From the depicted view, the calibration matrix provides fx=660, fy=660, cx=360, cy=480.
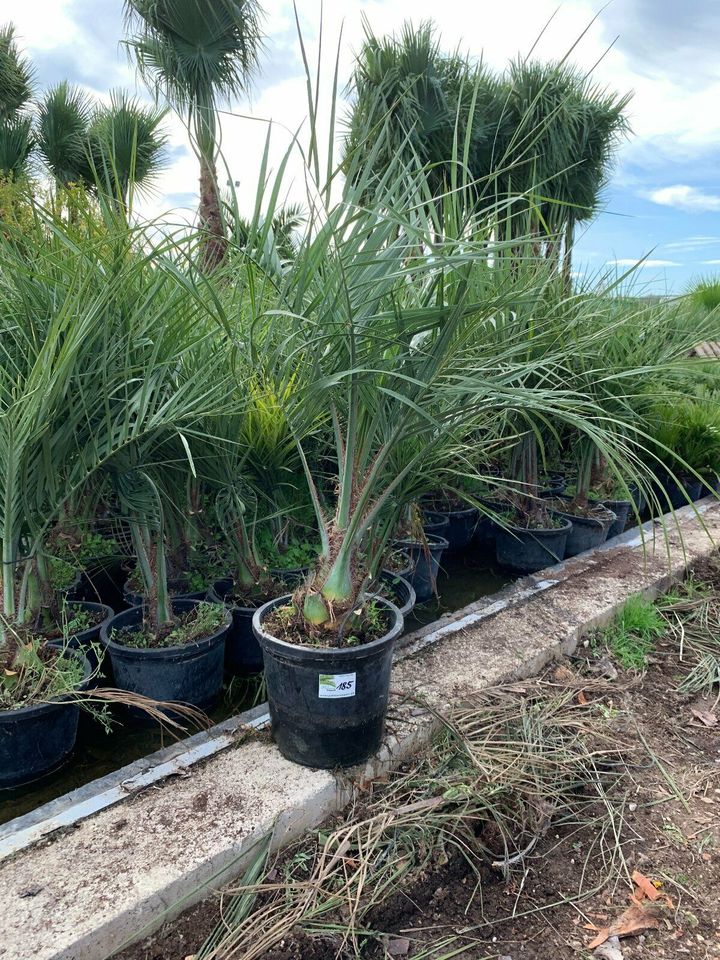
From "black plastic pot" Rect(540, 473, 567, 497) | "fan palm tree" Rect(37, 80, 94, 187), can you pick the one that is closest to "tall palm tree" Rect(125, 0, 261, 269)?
"fan palm tree" Rect(37, 80, 94, 187)

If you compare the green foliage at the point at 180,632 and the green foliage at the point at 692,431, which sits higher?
the green foliage at the point at 692,431

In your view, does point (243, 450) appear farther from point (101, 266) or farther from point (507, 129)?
point (507, 129)

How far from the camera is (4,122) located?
12.3 m

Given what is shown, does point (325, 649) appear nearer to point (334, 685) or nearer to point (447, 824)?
point (334, 685)

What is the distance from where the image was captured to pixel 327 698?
150 centimetres

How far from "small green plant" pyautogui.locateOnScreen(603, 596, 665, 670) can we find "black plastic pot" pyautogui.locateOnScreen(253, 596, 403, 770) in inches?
43.2

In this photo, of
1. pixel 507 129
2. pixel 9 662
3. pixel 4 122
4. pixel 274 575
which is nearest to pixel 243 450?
pixel 274 575

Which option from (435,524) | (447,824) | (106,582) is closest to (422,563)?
(435,524)

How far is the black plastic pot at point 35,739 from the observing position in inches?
63.8

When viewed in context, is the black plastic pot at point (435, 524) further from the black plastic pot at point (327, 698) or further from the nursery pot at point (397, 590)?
the black plastic pot at point (327, 698)

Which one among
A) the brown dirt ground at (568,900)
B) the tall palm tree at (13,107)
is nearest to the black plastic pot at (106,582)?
the brown dirt ground at (568,900)

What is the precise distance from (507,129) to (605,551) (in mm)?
11334

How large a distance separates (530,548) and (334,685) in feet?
6.47

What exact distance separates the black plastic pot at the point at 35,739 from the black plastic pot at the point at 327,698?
52 centimetres
